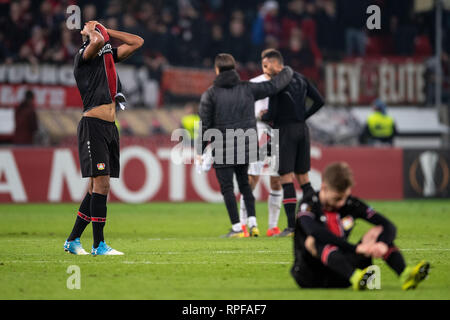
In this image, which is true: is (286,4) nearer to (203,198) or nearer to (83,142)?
(203,198)

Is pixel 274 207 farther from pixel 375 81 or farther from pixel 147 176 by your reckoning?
pixel 375 81

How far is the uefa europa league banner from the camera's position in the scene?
16.6 meters

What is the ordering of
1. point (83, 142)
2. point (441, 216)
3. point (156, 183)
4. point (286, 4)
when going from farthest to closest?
point (286, 4)
point (156, 183)
point (441, 216)
point (83, 142)

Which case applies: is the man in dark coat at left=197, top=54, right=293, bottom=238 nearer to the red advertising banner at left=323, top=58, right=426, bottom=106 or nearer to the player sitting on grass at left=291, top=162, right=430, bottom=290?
the player sitting on grass at left=291, top=162, right=430, bottom=290

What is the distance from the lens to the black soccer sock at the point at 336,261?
538 centimetres

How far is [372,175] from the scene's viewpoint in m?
16.6

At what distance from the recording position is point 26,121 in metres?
17.4

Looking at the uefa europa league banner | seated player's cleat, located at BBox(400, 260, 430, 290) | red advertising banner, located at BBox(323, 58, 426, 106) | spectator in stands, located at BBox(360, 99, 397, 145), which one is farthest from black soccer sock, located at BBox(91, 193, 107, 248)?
red advertising banner, located at BBox(323, 58, 426, 106)

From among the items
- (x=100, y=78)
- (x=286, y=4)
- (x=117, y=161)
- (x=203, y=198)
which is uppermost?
(x=286, y=4)

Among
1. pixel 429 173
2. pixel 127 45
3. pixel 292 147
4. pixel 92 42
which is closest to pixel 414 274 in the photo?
pixel 92 42

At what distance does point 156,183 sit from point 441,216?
542 cm

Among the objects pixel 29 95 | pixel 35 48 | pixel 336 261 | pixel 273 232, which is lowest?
pixel 273 232

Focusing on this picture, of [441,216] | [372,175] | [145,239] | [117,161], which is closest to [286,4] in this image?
[372,175]

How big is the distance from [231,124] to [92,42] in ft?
8.30
